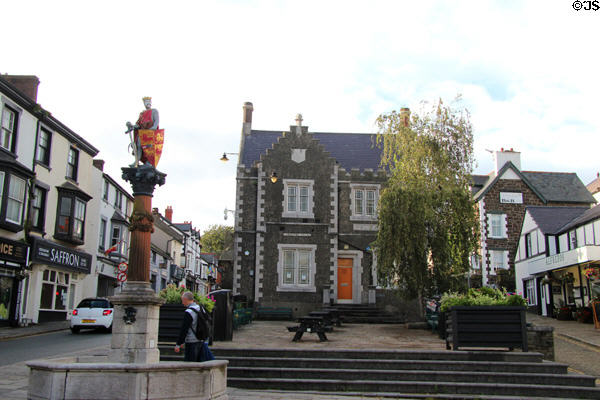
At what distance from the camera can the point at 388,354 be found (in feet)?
38.8

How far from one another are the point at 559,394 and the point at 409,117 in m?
14.8

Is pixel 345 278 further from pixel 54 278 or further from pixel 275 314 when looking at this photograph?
pixel 54 278

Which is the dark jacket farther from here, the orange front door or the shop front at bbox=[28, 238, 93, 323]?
the orange front door

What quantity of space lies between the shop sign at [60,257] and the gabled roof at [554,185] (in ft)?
88.9

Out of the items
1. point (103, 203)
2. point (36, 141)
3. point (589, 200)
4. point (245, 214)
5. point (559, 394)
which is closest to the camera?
point (559, 394)

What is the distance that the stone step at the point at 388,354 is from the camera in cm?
1166

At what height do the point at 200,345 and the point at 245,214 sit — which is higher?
the point at 245,214

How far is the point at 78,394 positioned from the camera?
7.40 metres

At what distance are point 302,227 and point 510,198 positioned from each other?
19.1 metres

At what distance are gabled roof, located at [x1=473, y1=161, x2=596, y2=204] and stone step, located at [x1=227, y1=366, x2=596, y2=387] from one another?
30536 millimetres

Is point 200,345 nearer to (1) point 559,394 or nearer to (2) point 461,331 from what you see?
(2) point 461,331

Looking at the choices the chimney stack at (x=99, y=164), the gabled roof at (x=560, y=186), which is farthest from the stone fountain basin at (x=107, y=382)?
the gabled roof at (x=560, y=186)

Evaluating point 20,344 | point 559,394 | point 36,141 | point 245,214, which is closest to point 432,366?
point 559,394

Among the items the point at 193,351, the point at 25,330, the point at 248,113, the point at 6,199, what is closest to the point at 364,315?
the point at 25,330
